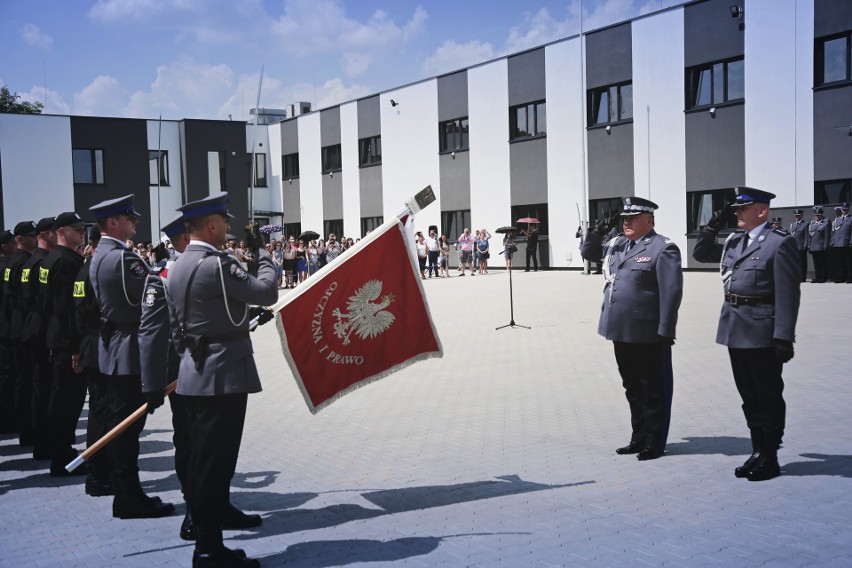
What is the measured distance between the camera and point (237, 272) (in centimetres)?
458

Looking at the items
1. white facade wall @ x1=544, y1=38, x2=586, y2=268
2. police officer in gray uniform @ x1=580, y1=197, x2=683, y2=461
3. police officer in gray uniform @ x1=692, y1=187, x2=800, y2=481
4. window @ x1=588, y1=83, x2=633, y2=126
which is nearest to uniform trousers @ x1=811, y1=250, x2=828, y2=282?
window @ x1=588, y1=83, x2=633, y2=126

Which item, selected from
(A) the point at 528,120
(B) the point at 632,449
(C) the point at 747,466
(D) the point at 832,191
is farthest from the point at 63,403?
(A) the point at 528,120

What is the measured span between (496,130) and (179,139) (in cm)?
1989

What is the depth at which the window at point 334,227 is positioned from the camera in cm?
4712

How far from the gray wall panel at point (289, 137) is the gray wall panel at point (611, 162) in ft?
70.7

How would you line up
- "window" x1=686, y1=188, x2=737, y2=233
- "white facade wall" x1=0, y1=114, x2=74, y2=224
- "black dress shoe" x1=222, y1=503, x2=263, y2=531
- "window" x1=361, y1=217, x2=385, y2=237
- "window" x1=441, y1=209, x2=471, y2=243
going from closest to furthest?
"black dress shoe" x1=222, y1=503, x2=263, y2=531
"window" x1=686, y1=188, x2=737, y2=233
"window" x1=441, y1=209, x2=471, y2=243
"white facade wall" x1=0, y1=114, x2=74, y2=224
"window" x1=361, y1=217, x2=385, y2=237

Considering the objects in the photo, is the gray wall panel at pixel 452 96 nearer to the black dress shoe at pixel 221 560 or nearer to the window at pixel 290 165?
the window at pixel 290 165

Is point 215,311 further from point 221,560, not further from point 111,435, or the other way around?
point 221,560

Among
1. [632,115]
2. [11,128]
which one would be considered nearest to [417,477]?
[632,115]

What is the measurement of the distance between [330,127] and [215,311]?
43.8 m

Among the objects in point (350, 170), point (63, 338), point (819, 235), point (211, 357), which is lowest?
point (63, 338)

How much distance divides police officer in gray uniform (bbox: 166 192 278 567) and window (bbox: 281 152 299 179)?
4637 cm

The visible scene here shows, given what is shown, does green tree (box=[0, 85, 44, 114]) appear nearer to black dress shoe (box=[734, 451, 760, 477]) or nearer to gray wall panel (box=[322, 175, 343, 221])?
gray wall panel (box=[322, 175, 343, 221])

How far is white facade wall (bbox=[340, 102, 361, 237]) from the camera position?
4556cm
